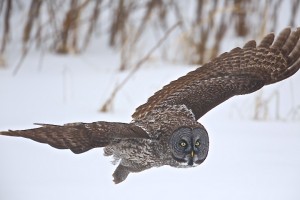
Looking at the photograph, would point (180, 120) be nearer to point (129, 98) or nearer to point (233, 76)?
point (233, 76)

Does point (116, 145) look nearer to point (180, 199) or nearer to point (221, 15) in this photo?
point (180, 199)

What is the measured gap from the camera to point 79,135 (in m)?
3.44

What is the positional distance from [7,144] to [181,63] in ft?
10.1

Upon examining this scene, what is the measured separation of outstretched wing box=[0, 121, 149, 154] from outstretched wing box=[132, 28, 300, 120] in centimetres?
79

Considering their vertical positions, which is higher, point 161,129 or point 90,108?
→ point 90,108

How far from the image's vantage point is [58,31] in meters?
7.74

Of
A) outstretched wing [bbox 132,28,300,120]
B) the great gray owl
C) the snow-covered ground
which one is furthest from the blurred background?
outstretched wing [bbox 132,28,300,120]

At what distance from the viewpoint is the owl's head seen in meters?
3.77

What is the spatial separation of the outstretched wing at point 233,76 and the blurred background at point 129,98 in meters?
0.43

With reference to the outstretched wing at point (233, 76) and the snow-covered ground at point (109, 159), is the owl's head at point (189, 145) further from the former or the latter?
the outstretched wing at point (233, 76)

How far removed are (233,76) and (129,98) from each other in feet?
6.96

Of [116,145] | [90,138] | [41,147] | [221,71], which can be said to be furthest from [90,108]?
[90,138]

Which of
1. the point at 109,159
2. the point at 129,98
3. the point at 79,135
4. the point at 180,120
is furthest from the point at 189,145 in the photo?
the point at 129,98

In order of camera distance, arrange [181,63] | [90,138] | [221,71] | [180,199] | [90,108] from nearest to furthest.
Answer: [90,138]
[180,199]
[221,71]
[90,108]
[181,63]
